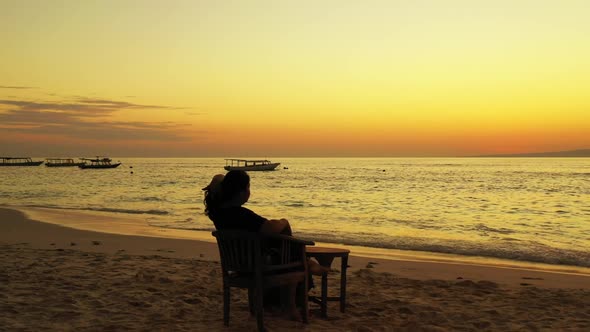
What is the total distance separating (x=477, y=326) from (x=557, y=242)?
10.5 meters

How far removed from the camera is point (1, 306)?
18.0 feet

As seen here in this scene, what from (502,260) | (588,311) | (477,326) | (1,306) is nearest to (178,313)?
(1,306)

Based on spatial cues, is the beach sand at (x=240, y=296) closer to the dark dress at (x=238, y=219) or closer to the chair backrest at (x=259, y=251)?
the chair backrest at (x=259, y=251)

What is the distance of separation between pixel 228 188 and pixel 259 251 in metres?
0.69

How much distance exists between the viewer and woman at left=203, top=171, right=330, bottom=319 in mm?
4648

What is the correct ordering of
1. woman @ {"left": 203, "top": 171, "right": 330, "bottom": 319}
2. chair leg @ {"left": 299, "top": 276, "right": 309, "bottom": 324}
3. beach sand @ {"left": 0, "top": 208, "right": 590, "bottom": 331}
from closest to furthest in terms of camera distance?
woman @ {"left": 203, "top": 171, "right": 330, "bottom": 319}, chair leg @ {"left": 299, "top": 276, "right": 309, "bottom": 324}, beach sand @ {"left": 0, "top": 208, "right": 590, "bottom": 331}

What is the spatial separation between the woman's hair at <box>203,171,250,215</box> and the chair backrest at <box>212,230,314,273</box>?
33cm

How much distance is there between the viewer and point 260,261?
4.54 metres

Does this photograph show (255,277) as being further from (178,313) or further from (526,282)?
(526,282)

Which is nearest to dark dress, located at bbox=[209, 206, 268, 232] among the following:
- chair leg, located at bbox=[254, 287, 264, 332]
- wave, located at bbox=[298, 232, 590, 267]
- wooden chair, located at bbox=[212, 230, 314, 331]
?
wooden chair, located at bbox=[212, 230, 314, 331]

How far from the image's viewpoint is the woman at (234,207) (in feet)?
15.3

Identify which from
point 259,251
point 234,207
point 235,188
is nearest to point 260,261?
point 259,251

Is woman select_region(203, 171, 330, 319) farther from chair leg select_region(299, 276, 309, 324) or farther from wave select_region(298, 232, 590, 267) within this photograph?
wave select_region(298, 232, 590, 267)

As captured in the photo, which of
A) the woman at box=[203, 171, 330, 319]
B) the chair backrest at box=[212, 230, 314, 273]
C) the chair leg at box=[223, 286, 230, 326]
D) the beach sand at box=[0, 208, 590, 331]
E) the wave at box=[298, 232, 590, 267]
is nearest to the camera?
the chair backrest at box=[212, 230, 314, 273]
